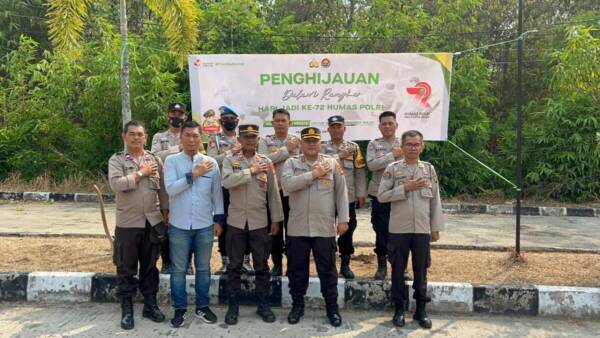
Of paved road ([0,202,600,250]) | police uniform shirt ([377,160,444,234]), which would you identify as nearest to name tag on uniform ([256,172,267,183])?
police uniform shirt ([377,160,444,234])

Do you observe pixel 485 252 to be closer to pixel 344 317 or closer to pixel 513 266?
Result: pixel 513 266

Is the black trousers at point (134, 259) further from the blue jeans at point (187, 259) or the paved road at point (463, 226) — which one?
the paved road at point (463, 226)

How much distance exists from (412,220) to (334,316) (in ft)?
3.30

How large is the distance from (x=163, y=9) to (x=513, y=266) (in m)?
5.06

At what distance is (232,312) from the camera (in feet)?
13.2

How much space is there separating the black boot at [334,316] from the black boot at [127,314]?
1.58m

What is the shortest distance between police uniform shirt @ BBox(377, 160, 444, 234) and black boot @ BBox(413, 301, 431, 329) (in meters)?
0.61

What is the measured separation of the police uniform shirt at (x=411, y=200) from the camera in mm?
3969

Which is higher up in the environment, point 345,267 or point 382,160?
point 382,160

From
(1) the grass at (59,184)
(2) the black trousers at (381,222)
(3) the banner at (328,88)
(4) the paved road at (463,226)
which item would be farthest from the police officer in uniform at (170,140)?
(1) the grass at (59,184)

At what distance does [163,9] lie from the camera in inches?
239

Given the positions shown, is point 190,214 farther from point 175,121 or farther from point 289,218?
point 175,121

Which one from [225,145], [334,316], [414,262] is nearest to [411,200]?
[414,262]

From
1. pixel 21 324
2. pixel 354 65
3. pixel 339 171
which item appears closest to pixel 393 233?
pixel 339 171
